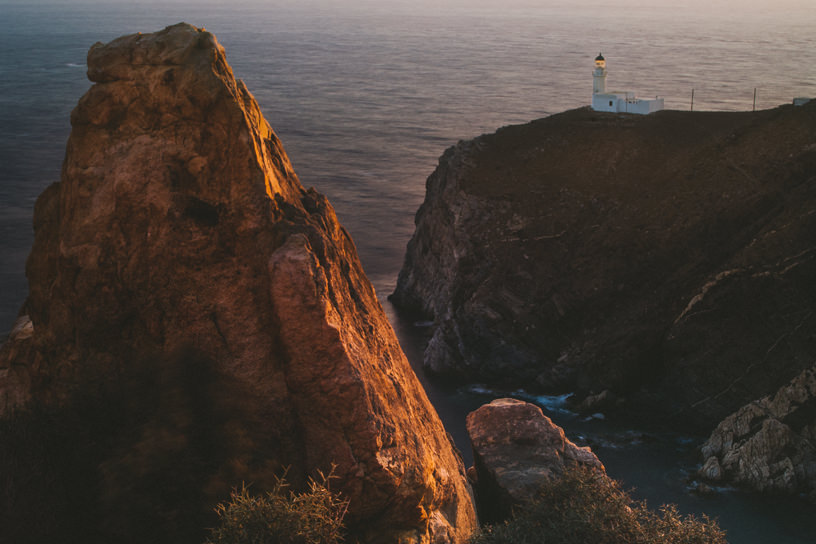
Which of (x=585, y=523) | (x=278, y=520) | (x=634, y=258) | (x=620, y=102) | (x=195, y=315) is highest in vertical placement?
(x=195, y=315)

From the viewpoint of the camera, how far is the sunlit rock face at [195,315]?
15.4m

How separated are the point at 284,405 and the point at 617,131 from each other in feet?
214

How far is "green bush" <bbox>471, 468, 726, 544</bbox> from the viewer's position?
63.2 feet

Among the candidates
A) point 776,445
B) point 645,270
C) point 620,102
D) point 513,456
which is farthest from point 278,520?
point 620,102

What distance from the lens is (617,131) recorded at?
75.4 meters

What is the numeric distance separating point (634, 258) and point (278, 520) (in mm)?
51709

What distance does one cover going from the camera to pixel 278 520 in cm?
1413

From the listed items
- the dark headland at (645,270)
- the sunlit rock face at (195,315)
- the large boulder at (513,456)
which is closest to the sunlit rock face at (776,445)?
the dark headland at (645,270)

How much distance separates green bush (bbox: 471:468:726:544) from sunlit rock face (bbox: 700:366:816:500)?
25.7 meters

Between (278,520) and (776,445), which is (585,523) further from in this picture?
(776,445)

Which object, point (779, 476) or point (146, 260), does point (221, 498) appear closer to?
point (146, 260)

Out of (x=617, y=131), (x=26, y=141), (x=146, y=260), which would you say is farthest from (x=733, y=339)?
(x=26, y=141)

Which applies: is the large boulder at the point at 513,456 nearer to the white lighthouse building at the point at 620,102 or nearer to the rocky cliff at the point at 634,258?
the rocky cliff at the point at 634,258

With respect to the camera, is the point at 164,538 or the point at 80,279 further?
the point at 80,279
